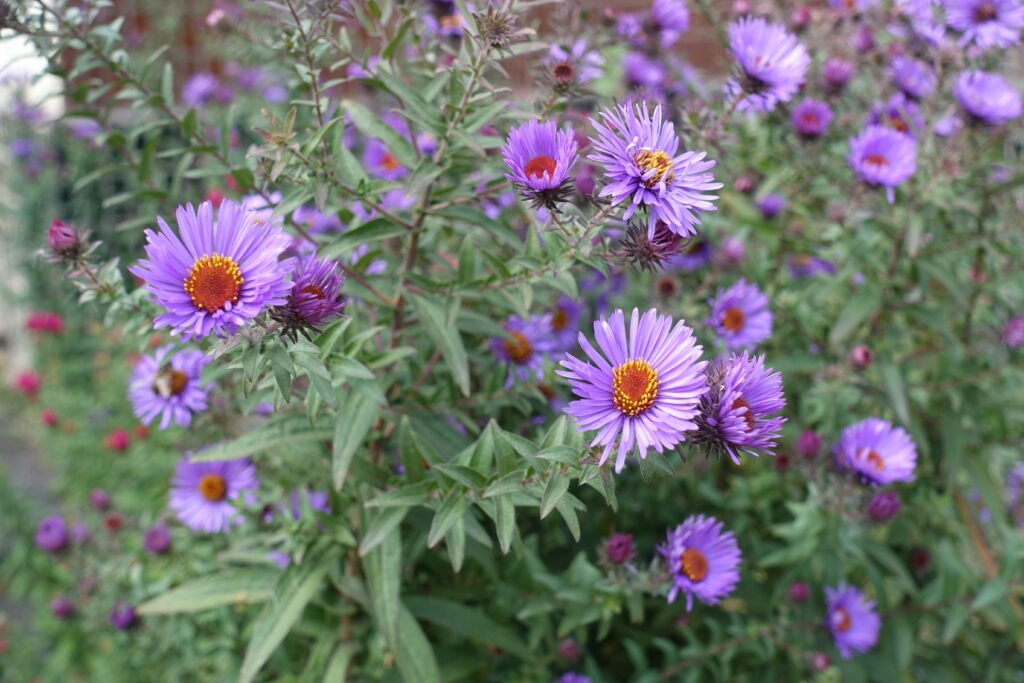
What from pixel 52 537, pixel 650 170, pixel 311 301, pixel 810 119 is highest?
pixel 810 119

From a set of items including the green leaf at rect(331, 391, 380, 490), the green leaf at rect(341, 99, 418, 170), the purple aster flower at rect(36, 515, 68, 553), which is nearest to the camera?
the green leaf at rect(331, 391, 380, 490)

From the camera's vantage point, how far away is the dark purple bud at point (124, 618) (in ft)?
5.87

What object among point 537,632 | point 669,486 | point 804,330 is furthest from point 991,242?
point 537,632

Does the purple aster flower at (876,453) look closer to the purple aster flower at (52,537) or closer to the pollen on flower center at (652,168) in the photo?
the pollen on flower center at (652,168)

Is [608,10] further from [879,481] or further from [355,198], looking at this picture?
[879,481]

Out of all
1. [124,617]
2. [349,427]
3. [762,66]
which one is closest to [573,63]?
[762,66]

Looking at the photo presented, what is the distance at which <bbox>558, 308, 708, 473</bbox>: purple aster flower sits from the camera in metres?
0.86

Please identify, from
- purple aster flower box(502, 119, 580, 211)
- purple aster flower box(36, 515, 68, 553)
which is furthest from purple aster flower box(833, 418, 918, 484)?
purple aster flower box(36, 515, 68, 553)

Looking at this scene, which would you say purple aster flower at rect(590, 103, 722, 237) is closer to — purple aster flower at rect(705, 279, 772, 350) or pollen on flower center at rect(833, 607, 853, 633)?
purple aster flower at rect(705, 279, 772, 350)

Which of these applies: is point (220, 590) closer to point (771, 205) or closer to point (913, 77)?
point (771, 205)

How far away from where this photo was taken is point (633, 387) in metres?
0.89

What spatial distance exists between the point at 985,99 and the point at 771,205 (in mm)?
493

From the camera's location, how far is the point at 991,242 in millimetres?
1791

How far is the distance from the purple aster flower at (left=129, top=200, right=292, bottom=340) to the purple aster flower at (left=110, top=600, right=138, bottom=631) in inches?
43.8
